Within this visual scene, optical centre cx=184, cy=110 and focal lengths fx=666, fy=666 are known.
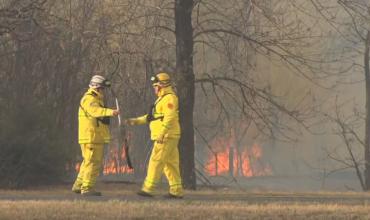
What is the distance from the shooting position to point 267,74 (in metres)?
39.0

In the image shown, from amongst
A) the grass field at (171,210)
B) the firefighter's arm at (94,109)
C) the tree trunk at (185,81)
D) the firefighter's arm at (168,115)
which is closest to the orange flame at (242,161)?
the tree trunk at (185,81)

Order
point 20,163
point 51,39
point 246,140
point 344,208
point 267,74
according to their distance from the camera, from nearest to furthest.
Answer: point 344,208 < point 20,163 < point 51,39 < point 267,74 < point 246,140

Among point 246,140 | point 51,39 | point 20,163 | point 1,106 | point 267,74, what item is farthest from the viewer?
point 246,140

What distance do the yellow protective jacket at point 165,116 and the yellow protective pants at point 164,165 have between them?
0.51 ft

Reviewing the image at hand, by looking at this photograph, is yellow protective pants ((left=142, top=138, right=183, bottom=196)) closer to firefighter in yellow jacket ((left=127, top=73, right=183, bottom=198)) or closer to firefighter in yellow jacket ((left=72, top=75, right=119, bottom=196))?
firefighter in yellow jacket ((left=127, top=73, right=183, bottom=198))

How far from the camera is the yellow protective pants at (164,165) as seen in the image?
Answer: 36.9ft

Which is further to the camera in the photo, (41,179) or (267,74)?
(267,74)

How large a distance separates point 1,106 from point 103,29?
316cm

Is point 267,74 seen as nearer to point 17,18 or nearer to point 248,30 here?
point 248,30

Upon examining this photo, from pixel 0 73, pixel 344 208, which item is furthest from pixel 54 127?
pixel 344 208

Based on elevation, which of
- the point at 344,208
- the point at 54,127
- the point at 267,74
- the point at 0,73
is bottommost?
the point at 344,208

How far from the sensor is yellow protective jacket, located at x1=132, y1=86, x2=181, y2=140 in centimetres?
1122

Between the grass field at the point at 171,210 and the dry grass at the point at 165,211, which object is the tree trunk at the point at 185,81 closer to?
the grass field at the point at 171,210

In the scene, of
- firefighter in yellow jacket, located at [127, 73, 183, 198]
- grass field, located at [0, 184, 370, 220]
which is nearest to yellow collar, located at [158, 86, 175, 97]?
firefighter in yellow jacket, located at [127, 73, 183, 198]
